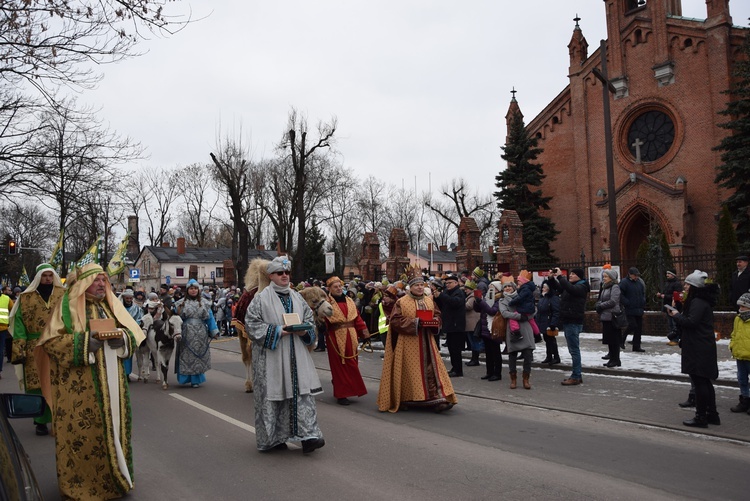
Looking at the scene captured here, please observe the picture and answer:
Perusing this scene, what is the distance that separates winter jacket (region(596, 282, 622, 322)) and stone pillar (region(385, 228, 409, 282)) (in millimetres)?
14458

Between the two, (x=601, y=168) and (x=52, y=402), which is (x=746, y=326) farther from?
(x=601, y=168)

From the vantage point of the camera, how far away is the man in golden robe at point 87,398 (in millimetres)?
4863

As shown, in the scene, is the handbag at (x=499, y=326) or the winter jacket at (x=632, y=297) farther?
the winter jacket at (x=632, y=297)

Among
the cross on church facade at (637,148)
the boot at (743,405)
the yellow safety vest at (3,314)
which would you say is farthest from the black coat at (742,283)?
the cross on church facade at (637,148)

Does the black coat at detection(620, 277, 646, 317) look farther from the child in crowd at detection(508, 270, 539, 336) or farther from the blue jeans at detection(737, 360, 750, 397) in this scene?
the blue jeans at detection(737, 360, 750, 397)

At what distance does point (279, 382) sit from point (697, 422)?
5063mm

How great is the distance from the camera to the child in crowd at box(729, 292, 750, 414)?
25.4 ft

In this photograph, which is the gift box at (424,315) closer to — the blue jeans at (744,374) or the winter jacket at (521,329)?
the winter jacket at (521,329)

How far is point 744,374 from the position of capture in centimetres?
790

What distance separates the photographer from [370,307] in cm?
1669

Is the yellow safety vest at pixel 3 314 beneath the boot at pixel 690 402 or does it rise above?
above

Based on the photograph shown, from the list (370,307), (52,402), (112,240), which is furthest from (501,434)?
(112,240)

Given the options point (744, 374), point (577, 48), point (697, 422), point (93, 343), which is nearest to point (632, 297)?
point (744, 374)

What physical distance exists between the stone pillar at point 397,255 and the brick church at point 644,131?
1166cm
